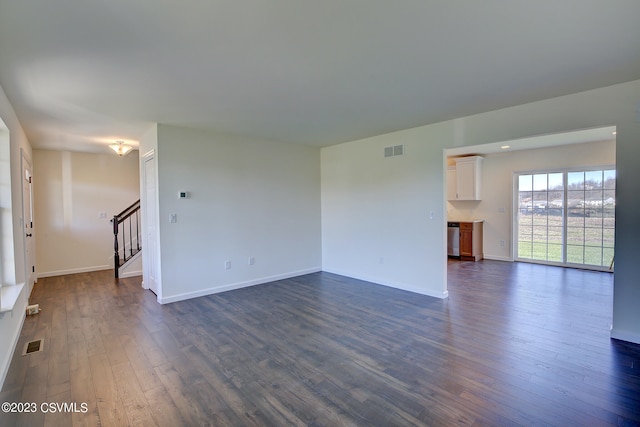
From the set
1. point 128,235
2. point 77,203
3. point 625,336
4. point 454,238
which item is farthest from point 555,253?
point 77,203

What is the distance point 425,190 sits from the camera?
4590 millimetres

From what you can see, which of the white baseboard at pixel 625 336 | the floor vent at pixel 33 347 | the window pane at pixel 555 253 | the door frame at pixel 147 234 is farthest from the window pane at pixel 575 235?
the floor vent at pixel 33 347

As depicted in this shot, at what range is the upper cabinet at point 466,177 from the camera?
7.39 m

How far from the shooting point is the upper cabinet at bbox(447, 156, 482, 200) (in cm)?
739

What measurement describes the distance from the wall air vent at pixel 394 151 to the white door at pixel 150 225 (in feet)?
12.0

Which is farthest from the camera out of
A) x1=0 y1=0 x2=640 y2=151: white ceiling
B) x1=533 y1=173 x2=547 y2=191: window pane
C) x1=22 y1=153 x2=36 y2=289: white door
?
x1=533 y1=173 x2=547 y2=191: window pane

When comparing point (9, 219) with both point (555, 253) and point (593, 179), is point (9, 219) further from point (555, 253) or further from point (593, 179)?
point (593, 179)

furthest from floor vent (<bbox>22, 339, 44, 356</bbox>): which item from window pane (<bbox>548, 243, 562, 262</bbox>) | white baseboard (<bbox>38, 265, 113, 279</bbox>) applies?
window pane (<bbox>548, 243, 562, 262</bbox>)

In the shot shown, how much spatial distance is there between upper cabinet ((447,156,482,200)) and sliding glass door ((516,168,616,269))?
888mm

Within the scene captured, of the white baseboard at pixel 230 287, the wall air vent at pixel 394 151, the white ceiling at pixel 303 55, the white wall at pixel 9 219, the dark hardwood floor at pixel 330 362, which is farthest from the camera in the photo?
the wall air vent at pixel 394 151

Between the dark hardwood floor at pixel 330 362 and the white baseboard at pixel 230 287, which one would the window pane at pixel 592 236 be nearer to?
the dark hardwood floor at pixel 330 362

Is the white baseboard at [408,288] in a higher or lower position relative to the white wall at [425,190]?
lower

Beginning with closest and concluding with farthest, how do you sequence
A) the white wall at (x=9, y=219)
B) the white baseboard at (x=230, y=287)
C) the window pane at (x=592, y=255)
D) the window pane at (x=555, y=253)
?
the white wall at (x=9, y=219)
the white baseboard at (x=230, y=287)
the window pane at (x=592, y=255)
the window pane at (x=555, y=253)

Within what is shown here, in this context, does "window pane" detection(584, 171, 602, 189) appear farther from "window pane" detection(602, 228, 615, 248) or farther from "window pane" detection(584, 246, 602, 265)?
"window pane" detection(584, 246, 602, 265)
